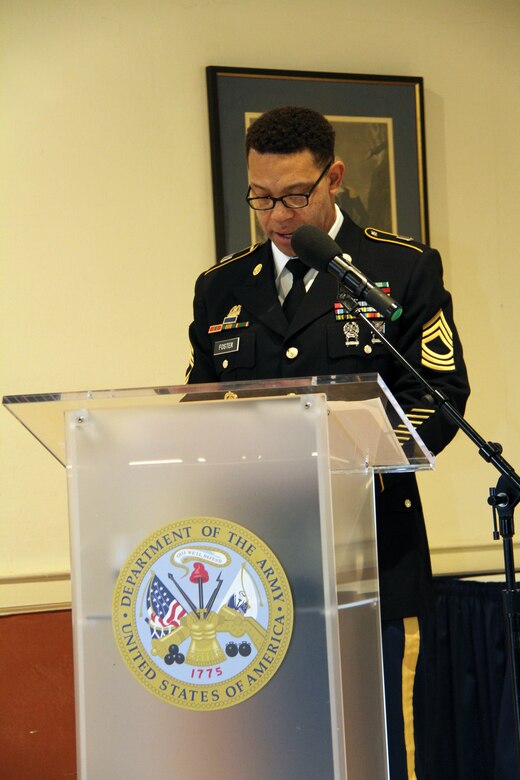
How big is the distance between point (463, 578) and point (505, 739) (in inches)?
24.9

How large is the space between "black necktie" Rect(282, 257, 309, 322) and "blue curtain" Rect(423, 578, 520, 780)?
4.37 ft

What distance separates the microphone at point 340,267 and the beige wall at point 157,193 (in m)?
1.74

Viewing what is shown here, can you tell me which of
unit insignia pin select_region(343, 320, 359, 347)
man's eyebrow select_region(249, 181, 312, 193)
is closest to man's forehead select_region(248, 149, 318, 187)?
man's eyebrow select_region(249, 181, 312, 193)

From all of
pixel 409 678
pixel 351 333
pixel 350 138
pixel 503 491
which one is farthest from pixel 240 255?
pixel 350 138

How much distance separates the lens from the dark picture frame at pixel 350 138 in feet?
11.4

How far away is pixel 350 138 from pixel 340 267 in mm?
2075

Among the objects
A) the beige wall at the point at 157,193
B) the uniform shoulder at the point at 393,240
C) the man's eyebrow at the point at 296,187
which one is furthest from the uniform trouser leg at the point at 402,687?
the beige wall at the point at 157,193

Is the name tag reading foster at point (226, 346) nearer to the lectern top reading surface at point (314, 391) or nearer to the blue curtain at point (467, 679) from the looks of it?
the lectern top reading surface at point (314, 391)

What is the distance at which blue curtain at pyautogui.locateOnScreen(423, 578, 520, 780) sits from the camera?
3191 millimetres

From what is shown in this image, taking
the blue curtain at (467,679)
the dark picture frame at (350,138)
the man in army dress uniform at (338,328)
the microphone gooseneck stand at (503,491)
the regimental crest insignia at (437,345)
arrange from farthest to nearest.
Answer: the dark picture frame at (350,138) → the blue curtain at (467,679) → the regimental crest insignia at (437,345) → the man in army dress uniform at (338,328) → the microphone gooseneck stand at (503,491)

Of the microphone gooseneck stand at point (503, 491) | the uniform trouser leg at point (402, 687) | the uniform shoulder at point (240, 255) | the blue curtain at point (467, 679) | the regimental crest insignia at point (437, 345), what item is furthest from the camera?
the blue curtain at point (467, 679)

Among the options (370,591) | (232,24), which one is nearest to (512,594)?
(370,591)

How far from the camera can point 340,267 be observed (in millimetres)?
1660

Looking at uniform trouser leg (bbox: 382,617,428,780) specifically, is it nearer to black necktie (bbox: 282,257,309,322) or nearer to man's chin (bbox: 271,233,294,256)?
black necktie (bbox: 282,257,309,322)
